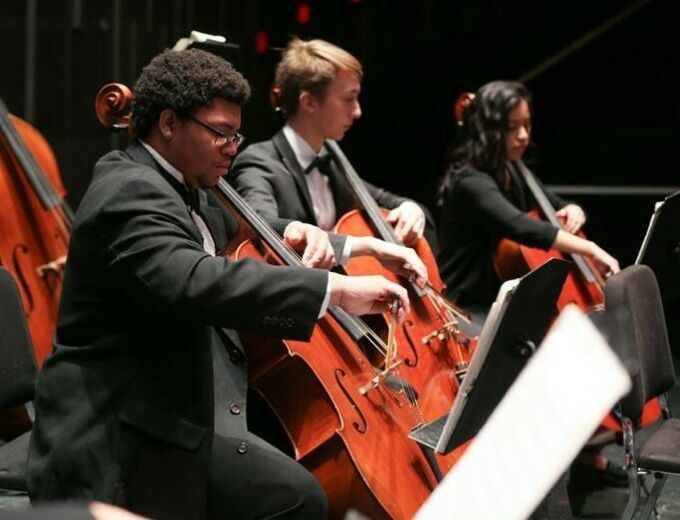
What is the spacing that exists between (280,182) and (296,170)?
0.30 ft

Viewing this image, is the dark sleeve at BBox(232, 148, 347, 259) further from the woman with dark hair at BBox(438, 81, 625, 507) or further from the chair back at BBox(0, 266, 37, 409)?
the woman with dark hair at BBox(438, 81, 625, 507)

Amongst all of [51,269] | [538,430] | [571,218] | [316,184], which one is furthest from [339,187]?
[538,430]

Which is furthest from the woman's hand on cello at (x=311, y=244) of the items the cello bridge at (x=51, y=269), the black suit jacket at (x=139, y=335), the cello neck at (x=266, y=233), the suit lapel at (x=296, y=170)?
the cello bridge at (x=51, y=269)

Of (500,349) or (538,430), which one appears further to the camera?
(500,349)

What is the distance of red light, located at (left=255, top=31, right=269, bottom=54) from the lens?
5.00 m

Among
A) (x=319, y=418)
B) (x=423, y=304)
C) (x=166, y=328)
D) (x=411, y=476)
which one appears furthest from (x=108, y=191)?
(x=423, y=304)

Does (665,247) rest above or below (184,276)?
below

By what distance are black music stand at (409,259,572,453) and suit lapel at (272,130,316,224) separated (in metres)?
0.99

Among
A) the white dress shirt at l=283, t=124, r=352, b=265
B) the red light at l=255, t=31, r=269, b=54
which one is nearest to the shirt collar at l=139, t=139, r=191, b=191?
the white dress shirt at l=283, t=124, r=352, b=265

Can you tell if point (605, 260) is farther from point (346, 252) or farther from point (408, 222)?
point (346, 252)

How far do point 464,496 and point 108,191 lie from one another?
1.17 m

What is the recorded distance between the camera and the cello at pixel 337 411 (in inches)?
92.4

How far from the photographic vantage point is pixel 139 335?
208cm

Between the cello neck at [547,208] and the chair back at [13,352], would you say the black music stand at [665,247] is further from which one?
the chair back at [13,352]
